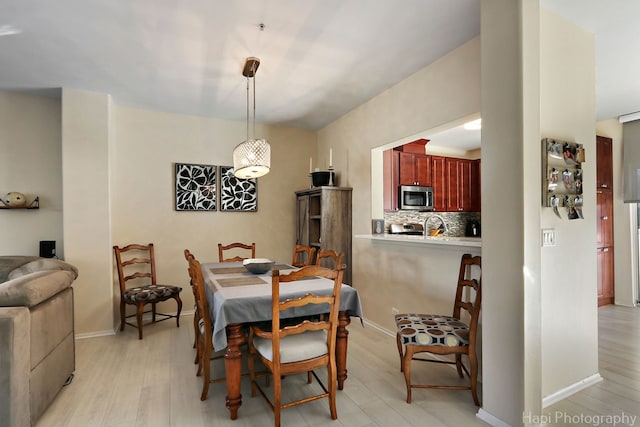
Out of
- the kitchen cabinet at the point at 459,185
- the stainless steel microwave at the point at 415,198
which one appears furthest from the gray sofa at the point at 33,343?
the kitchen cabinet at the point at 459,185

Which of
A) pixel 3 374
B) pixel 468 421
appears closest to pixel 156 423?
pixel 3 374

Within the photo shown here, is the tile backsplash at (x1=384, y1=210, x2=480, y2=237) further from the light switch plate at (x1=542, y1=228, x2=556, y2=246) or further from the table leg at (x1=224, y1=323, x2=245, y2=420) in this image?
the table leg at (x1=224, y1=323, x2=245, y2=420)

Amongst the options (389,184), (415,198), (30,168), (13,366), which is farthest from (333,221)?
(30,168)

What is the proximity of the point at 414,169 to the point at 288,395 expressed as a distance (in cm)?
345

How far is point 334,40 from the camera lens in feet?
8.25

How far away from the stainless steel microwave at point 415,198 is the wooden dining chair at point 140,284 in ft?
9.75

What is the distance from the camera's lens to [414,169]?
470 cm

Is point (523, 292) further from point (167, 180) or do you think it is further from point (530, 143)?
point (167, 180)

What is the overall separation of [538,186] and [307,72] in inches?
84.7

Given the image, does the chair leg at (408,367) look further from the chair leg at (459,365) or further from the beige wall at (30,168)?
the beige wall at (30,168)

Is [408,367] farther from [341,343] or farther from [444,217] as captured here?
[444,217]

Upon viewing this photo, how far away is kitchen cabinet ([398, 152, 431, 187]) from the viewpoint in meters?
4.55

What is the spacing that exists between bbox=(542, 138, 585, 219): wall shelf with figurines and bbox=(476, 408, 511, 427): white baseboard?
130cm

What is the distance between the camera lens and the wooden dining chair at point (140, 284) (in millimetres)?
3414
